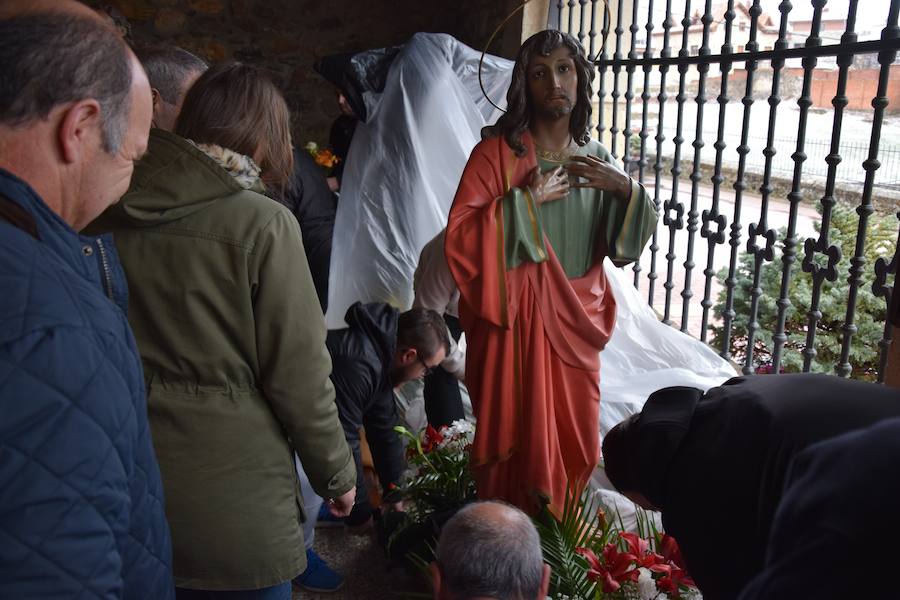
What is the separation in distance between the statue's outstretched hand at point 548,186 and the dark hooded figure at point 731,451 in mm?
917

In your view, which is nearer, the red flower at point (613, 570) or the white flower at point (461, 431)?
the red flower at point (613, 570)

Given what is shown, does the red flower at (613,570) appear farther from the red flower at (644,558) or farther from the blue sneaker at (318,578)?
the blue sneaker at (318,578)

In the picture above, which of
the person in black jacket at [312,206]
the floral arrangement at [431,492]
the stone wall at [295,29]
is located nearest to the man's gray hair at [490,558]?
the floral arrangement at [431,492]

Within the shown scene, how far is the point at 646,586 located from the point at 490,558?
0.59 meters

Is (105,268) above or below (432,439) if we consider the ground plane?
above

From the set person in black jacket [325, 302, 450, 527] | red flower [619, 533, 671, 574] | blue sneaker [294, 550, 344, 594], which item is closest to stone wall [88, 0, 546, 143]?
person in black jacket [325, 302, 450, 527]

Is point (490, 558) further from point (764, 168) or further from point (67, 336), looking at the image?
point (764, 168)

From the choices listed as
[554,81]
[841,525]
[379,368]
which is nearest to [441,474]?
[379,368]

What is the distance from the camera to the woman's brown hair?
1540mm

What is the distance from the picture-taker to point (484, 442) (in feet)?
7.27

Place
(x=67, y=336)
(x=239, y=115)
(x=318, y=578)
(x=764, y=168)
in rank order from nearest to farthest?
1. (x=67, y=336)
2. (x=239, y=115)
3. (x=318, y=578)
4. (x=764, y=168)

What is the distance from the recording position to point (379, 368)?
8.20 feet

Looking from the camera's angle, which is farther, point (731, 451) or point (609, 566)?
point (609, 566)

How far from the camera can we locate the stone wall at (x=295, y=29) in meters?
5.76
